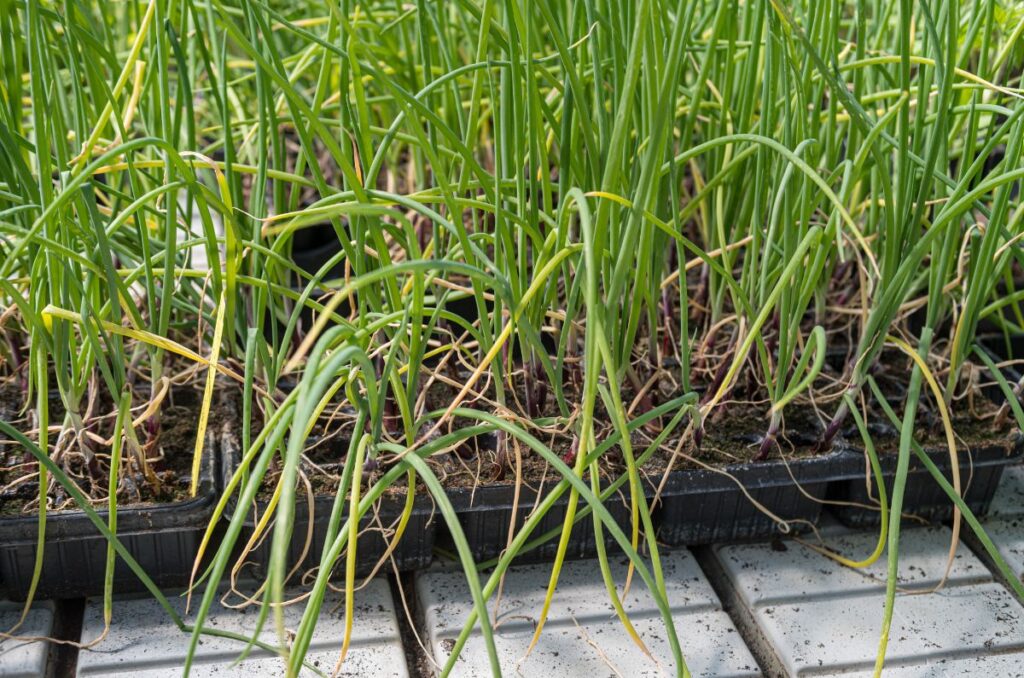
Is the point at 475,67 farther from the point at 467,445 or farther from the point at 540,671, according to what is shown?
the point at 540,671

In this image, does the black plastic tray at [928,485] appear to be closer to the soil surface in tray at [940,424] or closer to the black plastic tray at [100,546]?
the soil surface in tray at [940,424]

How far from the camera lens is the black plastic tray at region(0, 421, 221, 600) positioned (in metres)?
0.90

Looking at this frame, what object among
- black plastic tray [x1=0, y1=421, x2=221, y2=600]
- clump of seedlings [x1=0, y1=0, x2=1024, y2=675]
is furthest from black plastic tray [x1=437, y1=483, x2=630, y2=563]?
black plastic tray [x1=0, y1=421, x2=221, y2=600]

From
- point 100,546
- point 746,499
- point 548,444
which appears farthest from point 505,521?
point 100,546

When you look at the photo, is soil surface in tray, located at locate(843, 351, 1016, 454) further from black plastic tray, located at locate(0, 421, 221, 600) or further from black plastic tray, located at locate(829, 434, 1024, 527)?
black plastic tray, located at locate(0, 421, 221, 600)

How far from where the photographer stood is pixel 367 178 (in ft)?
Answer: 2.90

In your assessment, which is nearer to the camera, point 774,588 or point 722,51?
point 774,588

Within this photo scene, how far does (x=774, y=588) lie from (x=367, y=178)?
21.4 inches

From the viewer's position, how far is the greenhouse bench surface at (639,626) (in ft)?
3.01

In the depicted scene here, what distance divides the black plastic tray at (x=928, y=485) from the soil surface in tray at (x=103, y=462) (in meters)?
0.64

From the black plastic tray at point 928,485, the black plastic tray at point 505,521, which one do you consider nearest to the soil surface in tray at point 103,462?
the black plastic tray at point 505,521

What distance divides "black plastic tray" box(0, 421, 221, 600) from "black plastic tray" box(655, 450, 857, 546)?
428 mm

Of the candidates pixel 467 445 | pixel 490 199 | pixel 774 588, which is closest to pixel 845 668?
pixel 774 588

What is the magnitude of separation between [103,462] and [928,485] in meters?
0.81
